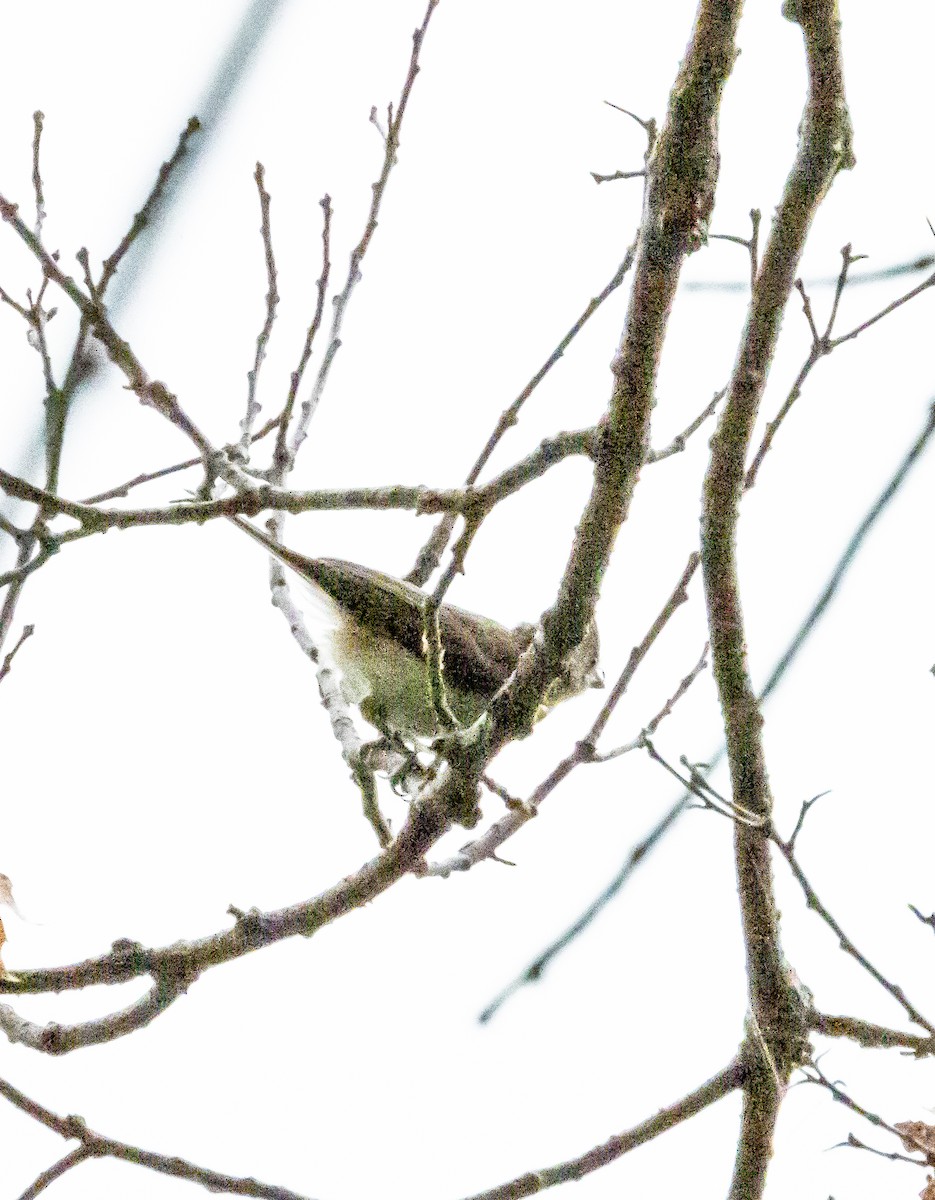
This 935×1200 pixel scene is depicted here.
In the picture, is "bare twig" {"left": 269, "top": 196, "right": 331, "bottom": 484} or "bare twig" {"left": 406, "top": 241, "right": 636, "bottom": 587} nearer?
"bare twig" {"left": 406, "top": 241, "right": 636, "bottom": 587}

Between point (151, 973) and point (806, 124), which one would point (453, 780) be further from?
point (806, 124)

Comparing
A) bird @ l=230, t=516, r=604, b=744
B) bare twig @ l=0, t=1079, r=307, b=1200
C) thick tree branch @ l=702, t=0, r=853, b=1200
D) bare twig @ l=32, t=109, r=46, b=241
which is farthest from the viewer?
bird @ l=230, t=516, r=604, b=744

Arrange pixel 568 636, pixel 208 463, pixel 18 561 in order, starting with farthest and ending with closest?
pixel 208 463
pixel 18 561
pixel 568 636

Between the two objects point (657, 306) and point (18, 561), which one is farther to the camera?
point (18, 561)

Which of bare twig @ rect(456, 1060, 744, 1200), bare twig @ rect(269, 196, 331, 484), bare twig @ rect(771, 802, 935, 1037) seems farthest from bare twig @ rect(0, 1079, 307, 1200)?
bare twig @ rect(269, 196, 331, 484)

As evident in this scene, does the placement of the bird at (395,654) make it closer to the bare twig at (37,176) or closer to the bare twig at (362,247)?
the bare twig at (362,247)

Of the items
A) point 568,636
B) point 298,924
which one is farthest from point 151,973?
point 568,636

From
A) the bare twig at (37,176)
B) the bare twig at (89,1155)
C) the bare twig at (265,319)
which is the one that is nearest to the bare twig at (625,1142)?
the bare twig at (89,1155)

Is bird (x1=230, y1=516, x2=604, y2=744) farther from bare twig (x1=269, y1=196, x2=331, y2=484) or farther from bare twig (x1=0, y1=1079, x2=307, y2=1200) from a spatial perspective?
bare twig (x1=0, y1=1079, x2=307, y2=1200)

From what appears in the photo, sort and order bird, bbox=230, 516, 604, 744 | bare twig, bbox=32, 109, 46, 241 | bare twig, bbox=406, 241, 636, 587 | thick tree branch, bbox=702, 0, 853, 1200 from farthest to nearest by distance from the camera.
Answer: bird, bbox=230, 516, 604, 744
bare twig, bbox=32, 109, 46, 241
bare twig, bbox=406, 241, 636, 587
thick tree branch, bbox=702, 0, 853, 1200
